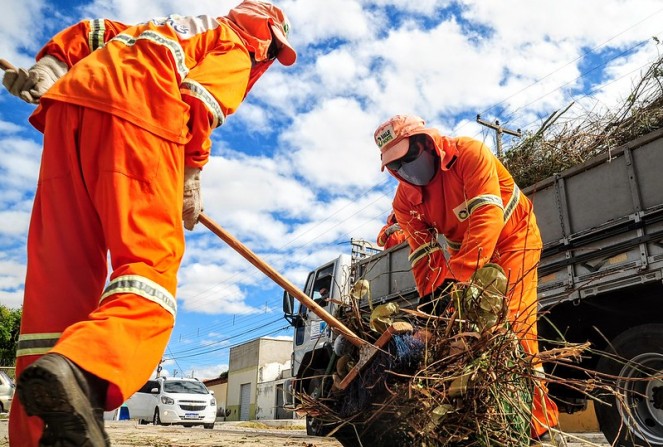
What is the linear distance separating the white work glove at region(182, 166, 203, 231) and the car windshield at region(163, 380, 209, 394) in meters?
18.5

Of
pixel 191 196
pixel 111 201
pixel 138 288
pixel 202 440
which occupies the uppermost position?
pixel 191 196

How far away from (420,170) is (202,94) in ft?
6.83

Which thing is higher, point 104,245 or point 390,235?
point 390,235

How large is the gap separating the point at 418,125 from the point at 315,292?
6026 millimetres

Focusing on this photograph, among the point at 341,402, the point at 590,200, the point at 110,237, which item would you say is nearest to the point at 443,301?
the point at 341,402

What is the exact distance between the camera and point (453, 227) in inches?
145

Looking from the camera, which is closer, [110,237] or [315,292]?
[110,237]

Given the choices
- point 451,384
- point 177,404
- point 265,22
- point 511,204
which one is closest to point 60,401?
point 451,384

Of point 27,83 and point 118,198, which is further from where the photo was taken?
point 27,83

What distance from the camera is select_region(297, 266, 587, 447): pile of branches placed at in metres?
2.05

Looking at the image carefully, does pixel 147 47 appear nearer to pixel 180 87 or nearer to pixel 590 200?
pixel 180 87

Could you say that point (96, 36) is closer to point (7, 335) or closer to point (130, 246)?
point (130, 246)

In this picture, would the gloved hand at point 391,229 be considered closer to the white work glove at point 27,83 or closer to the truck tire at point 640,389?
the truck tire at point 640,389

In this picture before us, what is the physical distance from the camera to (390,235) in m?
8.21
